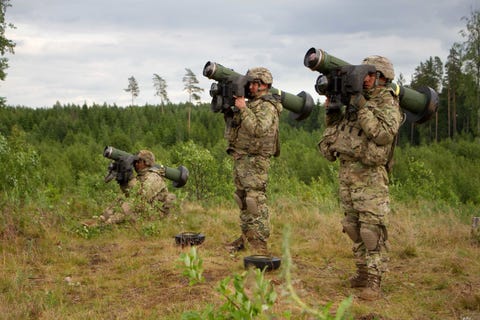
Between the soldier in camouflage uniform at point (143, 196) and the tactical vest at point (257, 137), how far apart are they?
7.43 feet

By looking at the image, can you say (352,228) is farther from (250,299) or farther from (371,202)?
(250,299)

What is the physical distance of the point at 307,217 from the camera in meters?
9.02

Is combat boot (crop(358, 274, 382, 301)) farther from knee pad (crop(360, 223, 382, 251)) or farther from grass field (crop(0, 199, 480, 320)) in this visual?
knee pad (crop(360, 223, 382, 251))

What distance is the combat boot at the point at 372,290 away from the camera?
197 inches

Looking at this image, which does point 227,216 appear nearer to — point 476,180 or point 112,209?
point 112,209

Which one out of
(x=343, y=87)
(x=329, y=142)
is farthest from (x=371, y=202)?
(x=343, y=87)

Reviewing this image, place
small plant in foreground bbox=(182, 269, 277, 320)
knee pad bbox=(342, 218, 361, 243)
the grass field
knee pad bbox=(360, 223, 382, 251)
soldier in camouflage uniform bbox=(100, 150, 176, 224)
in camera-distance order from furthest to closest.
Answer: soldier in camouflage uniform bbox=(100, 150, 176, 224) < knee pad bbox=(342, 218, 361, 243) < knee pad bbox=(360, 223, 382, 251) < the grass field < small plant in foreground bbox=(182, 269, 277, 320)

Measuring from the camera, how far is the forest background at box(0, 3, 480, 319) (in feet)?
22.3

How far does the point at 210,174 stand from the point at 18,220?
315 inches

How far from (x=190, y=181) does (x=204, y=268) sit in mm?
9486

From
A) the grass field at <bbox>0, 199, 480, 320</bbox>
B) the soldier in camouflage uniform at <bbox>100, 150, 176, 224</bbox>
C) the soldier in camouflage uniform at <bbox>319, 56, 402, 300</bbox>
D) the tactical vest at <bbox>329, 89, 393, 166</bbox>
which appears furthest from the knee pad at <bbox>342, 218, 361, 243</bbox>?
the soldier in camouflage uniform at <bbox>100, 150, 176, 224</bbox>

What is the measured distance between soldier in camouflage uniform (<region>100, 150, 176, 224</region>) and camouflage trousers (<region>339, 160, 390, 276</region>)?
4.09 m

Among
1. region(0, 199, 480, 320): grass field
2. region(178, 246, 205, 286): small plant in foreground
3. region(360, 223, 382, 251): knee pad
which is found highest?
region(178, 246, 205, 286): small plant in foreground

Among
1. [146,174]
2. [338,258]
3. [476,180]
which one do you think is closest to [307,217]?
[338,258]
